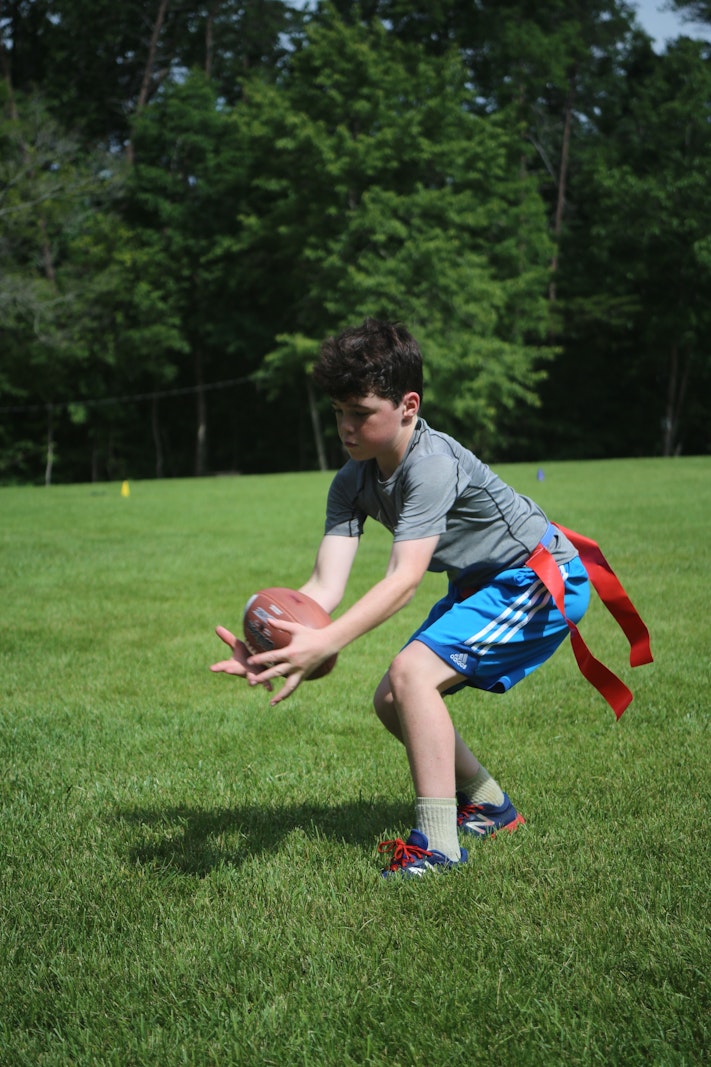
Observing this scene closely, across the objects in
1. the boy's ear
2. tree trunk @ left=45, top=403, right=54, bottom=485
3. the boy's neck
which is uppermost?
the boy's ear

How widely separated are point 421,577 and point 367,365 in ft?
2.26

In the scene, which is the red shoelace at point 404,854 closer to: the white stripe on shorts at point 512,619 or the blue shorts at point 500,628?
the blue shorts at point 500,628

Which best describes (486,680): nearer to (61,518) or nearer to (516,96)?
(61,518)

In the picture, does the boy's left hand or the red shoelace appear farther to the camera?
the red shoelace

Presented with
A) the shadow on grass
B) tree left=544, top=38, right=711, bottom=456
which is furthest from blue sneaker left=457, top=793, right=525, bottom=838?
tree left=544, top=38, right=711, bottom=456

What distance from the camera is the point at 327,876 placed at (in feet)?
11.0

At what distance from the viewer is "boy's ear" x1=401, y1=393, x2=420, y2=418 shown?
336cm

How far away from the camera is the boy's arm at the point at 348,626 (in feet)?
9.41

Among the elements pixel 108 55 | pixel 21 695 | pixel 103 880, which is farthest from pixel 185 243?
pixel 103 880

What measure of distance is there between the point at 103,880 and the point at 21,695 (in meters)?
2.83

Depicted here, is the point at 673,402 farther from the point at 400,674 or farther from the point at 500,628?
the point at 400,674

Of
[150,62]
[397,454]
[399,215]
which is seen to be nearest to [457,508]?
[397,454]

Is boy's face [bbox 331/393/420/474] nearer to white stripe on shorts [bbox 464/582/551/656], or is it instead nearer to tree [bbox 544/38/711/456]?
white stripe on shorts [bbox 464/582/551/656]

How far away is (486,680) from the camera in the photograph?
3596mm
